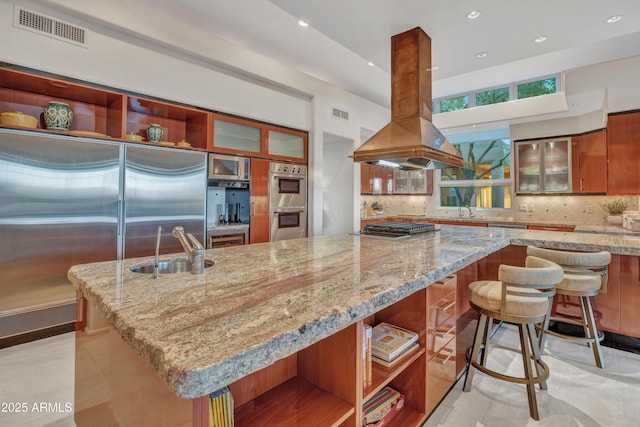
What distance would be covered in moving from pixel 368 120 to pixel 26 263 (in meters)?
5.16

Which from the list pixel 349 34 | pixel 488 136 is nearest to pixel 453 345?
pixel 349 34

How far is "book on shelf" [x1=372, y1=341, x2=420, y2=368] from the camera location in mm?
1356

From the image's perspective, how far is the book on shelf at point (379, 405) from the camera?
1.36 m

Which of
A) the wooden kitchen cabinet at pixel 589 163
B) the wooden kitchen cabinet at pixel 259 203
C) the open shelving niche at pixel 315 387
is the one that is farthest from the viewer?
the wooden kitchen cabinet at pixel 589 163

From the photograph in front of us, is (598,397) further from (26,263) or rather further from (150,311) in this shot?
(26,263)

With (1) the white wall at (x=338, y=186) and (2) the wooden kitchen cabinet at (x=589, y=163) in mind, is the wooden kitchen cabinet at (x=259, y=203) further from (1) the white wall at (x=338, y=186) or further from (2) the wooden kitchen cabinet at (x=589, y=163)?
(2) the wooden kitchen cabinet at (x=589, y=163)

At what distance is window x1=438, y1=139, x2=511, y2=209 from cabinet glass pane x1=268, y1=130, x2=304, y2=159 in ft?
11.4

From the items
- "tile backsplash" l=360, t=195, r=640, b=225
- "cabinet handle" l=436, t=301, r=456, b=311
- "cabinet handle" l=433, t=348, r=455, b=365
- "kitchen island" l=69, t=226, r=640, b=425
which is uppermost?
"tile backsplash" l=360, t=195, r=640, b=225

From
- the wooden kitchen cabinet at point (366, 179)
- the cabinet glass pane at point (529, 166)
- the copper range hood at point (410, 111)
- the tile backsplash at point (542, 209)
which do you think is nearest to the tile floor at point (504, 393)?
the copper range hood at point (410, 111)

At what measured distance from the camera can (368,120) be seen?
5.73 metres

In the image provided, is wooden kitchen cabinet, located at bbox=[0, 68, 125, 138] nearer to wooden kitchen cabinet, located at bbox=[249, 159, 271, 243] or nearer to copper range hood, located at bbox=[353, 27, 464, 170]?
wooden kitchen cabinet, located at bbox=[249, 159, 271, 243]

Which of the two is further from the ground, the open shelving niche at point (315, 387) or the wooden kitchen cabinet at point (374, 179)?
the wooden kitchen cabinet at point (374, 179)

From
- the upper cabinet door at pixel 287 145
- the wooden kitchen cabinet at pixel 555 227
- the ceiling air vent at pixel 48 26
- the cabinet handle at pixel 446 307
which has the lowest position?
the cabinet handle at pixel 446 307

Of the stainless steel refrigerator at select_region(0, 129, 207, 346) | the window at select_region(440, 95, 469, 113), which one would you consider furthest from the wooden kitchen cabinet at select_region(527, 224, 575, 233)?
the stainless steel refrigerator at select_region(0, 129, 207, 346)
